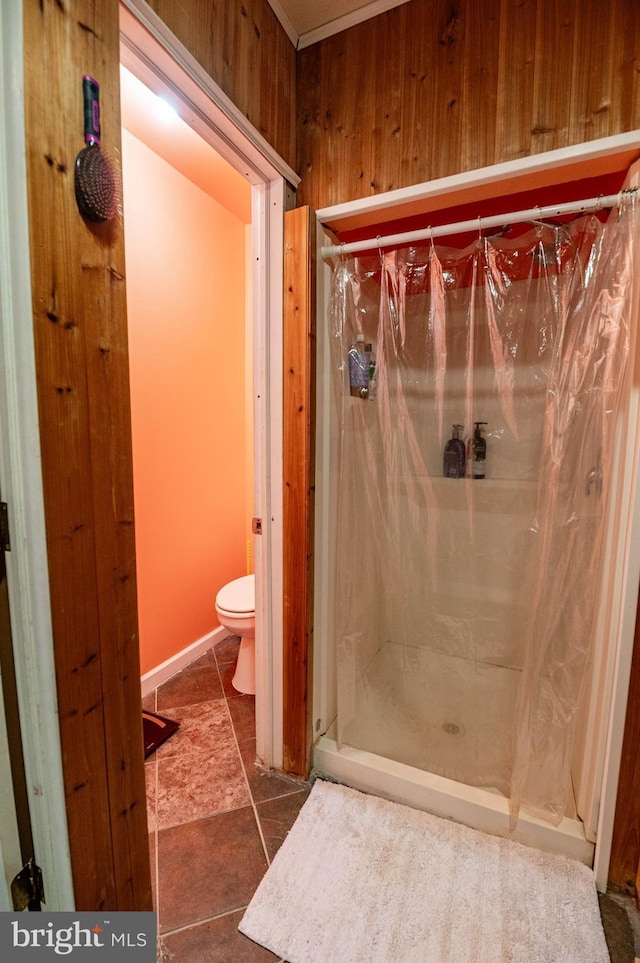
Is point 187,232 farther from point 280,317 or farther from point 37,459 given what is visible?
point 37,459

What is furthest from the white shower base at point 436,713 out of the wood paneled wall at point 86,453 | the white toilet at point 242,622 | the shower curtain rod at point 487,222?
the shower curtain rod at point 487,222

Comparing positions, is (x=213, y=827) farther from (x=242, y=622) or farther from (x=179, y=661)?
(x=179, y=661)

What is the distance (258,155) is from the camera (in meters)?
1.26

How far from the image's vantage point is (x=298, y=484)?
1.45m

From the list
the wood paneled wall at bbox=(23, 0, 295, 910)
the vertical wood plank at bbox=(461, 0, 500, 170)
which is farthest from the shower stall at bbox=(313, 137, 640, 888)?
the wood paneled wall at bbox=(23, 0, 295, 910)

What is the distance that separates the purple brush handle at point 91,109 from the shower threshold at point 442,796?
6.43ft

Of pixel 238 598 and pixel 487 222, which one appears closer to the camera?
pixel 487 222

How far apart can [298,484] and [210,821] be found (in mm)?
1224

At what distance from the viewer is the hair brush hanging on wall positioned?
29.1 inches

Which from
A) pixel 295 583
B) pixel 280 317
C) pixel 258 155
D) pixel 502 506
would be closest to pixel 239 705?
pixel 295 583

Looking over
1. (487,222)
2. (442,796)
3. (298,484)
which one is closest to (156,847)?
(442,796)

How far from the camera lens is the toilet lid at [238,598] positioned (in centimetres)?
199
